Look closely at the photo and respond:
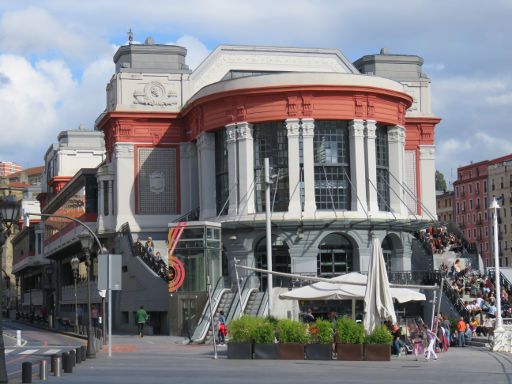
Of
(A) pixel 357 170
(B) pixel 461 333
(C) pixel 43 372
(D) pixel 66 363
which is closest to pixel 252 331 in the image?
(D) pixel 66 363

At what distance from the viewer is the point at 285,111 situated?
55562mm

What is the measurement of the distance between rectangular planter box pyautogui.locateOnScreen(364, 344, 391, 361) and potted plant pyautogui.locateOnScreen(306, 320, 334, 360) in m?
1.17

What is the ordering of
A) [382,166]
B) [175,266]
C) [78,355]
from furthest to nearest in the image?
[382,166]
[175,266]
[78,355]

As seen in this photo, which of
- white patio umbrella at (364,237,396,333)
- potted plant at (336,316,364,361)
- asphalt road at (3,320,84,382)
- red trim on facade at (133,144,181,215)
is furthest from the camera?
red trim on facade at (133,144,181,215)

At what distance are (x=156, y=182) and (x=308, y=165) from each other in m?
12.1

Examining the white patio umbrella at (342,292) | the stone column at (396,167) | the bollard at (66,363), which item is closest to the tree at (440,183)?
the stone column at (396,167)

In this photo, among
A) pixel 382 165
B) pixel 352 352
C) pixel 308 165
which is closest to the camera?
pixel 352 352

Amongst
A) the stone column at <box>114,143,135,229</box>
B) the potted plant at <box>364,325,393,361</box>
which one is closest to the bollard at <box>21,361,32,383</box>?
the potted plant at <box>364,325,393,361</box>

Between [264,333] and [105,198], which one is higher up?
[105,198]

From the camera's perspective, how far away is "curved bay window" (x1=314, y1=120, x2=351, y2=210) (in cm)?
5544

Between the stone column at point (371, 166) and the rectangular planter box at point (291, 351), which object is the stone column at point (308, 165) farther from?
the rectangular planter box at point (291, 351)

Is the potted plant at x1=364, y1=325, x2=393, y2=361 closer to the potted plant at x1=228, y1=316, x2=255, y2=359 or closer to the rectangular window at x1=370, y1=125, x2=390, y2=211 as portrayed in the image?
the potted plant at x1=228, y1=316, x2=255, y2=359

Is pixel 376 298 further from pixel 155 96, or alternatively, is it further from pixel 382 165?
pixel 155 96

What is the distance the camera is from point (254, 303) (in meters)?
50.2
